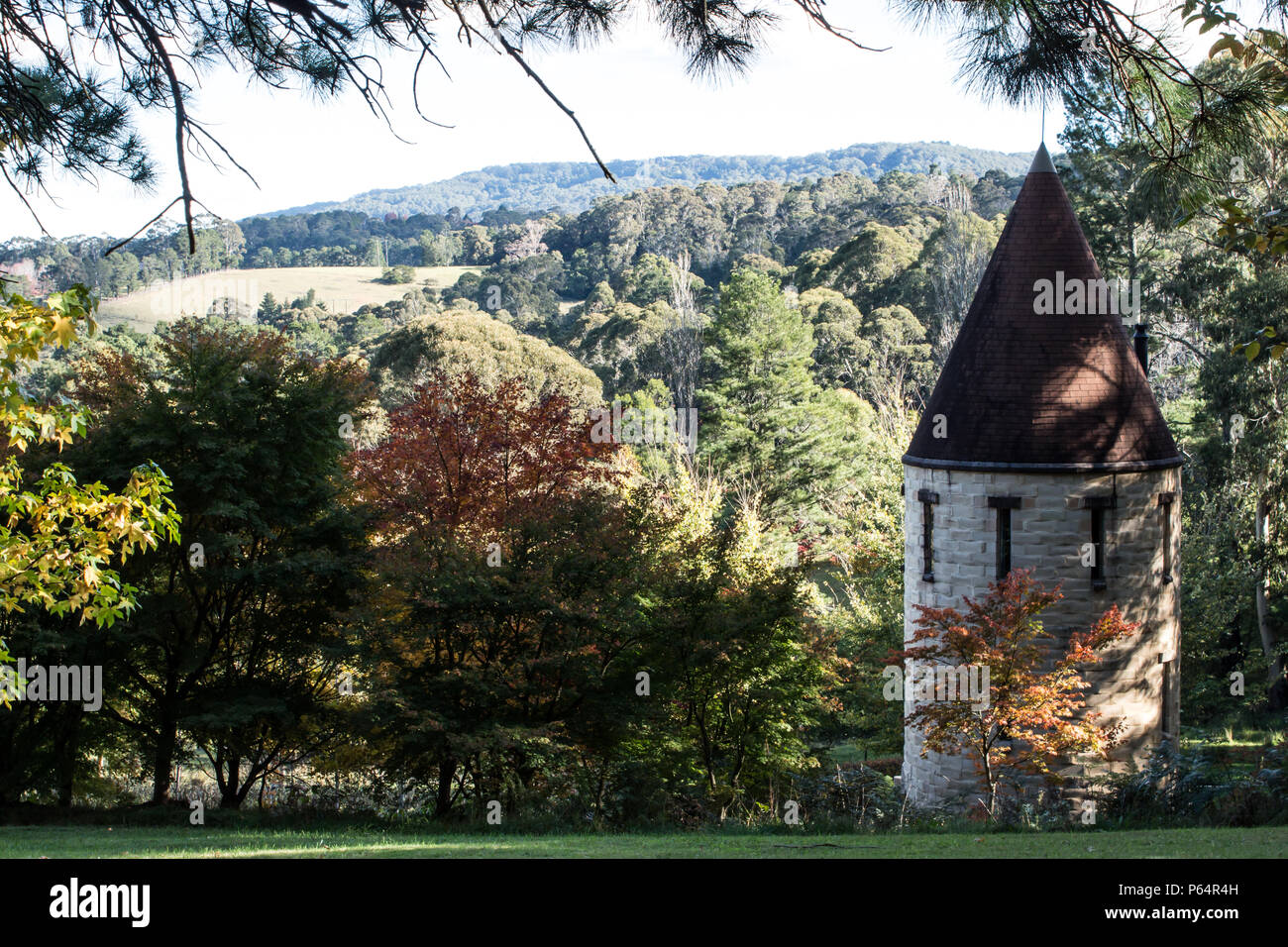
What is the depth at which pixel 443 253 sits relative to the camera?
10538 cm

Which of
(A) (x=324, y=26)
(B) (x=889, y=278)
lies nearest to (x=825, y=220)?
(B) (x=889, y=278)

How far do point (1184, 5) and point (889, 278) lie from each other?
53277mm

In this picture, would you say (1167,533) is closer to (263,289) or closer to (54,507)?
(54,507)

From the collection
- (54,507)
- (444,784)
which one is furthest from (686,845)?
(444,784)

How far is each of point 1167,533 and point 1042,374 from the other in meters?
3.03

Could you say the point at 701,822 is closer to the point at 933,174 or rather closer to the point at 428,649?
the point at 428,649

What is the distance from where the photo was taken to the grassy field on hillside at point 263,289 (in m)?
71.8

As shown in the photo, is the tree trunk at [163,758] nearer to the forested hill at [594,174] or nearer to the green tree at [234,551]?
the green tree at [234,551]

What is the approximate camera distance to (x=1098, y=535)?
15812 mm

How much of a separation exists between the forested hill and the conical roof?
119 metres

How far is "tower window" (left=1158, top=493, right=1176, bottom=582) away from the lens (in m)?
16.2

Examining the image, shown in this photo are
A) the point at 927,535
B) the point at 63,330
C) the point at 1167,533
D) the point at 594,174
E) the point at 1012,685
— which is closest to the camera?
the point at 63,330

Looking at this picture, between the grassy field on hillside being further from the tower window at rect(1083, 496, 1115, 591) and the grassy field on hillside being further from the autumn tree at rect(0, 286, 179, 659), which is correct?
the autumn tree at rect(0, 286, 179, 659)

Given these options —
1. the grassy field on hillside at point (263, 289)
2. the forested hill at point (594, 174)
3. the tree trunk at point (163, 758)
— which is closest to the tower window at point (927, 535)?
the tree trunk at point (163, 758)
